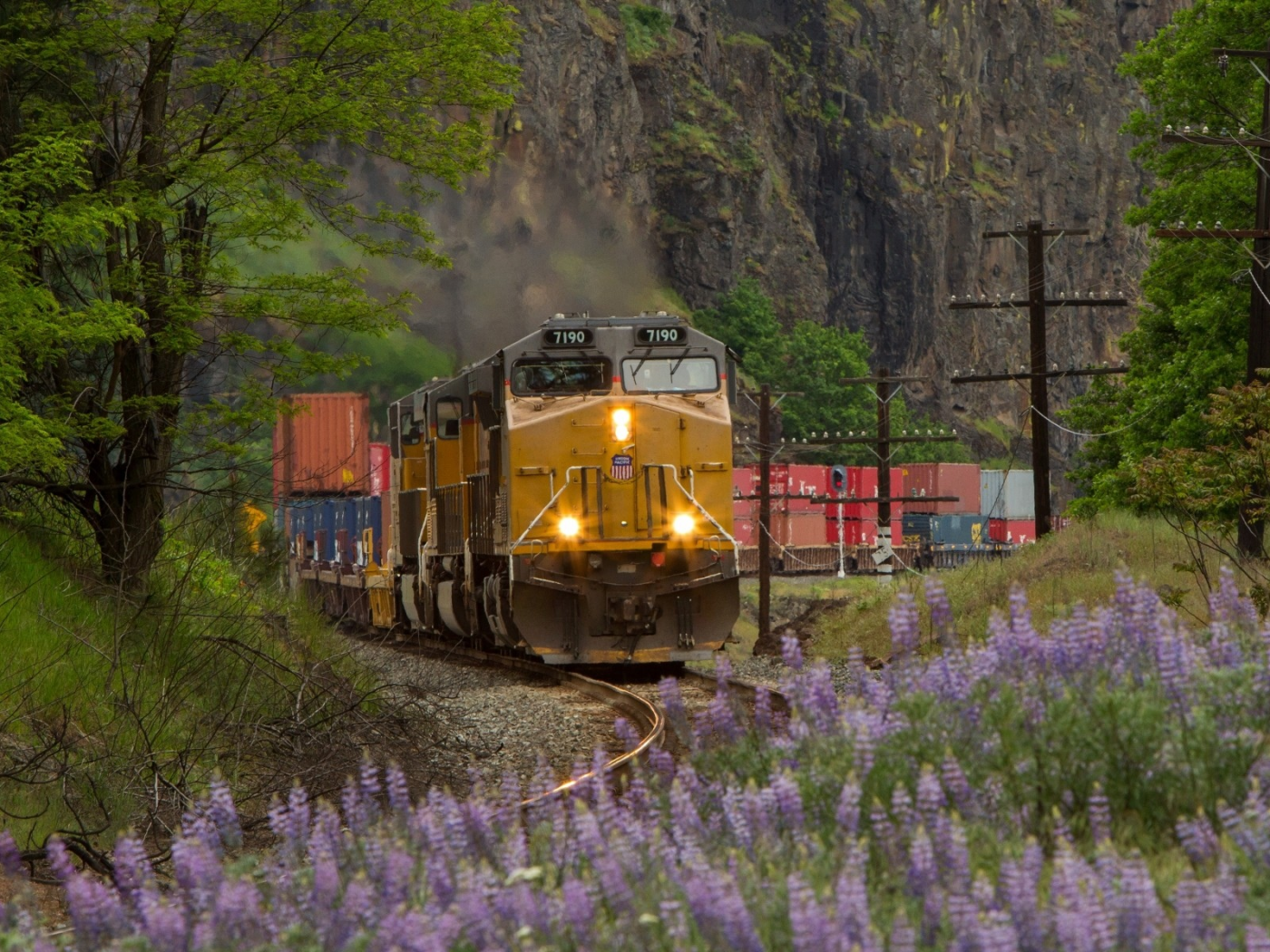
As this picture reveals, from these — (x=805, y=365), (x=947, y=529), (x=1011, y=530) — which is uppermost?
(x=805, y=365)

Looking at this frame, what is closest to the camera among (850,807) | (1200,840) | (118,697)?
(1200,840)

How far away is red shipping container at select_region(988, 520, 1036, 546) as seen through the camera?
72.2m

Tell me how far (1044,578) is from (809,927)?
19.3 m

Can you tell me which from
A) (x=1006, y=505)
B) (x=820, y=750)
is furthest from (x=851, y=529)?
(x=820, y=750)

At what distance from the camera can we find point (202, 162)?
14.3 m

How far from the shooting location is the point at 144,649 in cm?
1170

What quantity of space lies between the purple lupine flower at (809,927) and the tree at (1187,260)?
28078 millimetres

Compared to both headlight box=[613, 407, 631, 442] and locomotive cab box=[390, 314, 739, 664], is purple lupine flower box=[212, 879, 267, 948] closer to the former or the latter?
locomotive cab box=[390, 314, 739, 664]

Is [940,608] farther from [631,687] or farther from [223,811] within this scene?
[631,687]

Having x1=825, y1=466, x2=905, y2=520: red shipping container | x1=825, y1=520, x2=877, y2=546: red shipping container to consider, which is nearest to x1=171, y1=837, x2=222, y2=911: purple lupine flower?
x1=825, y1=466, x2=905, y2=520: red shipping container

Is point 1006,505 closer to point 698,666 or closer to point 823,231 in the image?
point 823,231

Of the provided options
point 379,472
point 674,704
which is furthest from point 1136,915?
point 379,472

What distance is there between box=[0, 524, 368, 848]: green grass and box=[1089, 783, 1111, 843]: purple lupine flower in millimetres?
4366

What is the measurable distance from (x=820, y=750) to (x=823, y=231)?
4856 inches
